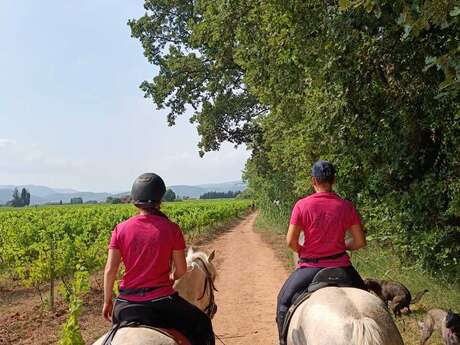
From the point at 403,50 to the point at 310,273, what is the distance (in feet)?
15.9

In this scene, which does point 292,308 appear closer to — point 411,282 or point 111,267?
point 111,267

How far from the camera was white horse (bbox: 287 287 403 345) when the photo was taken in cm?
389

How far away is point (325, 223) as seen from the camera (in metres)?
4.96

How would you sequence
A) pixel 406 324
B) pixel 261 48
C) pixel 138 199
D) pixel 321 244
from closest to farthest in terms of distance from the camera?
pixel 138 199 < pixel 321 244 < pixel 406 324 < pixel 261 48

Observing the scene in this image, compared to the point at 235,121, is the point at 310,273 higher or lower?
lower

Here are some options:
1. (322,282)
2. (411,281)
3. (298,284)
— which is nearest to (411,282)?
(411,281)

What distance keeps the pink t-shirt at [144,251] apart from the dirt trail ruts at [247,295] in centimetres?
536

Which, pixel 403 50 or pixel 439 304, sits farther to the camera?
pixel 439 304

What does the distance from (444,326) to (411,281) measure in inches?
148

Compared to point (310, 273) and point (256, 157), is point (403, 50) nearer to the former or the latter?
point (310, 273)

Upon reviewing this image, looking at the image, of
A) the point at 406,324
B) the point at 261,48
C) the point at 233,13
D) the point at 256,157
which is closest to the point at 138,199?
the point at 406,324

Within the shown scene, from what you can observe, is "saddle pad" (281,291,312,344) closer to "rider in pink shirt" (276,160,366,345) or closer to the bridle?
"rider in pink shirt" (276,160,366,345)

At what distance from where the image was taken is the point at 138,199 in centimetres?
418

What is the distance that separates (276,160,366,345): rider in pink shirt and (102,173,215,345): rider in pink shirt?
129 cm
